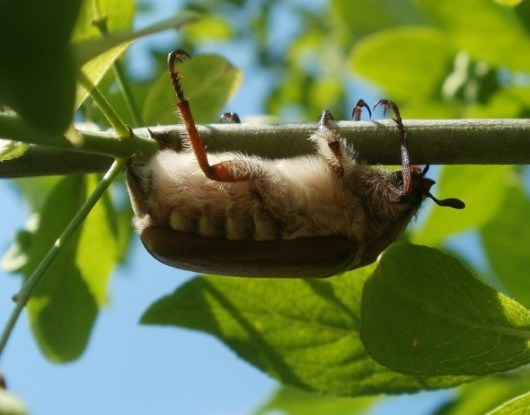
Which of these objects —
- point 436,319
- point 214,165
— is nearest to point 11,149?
point 214,165

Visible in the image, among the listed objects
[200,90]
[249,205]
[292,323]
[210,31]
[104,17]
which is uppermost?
[104,17]

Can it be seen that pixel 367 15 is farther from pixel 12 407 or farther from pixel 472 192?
pixel 12 407

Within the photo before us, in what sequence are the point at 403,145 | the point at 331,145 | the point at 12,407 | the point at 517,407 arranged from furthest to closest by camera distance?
the point at 331,145, the point at 403,145, the point at 517,407, the point at 12,407

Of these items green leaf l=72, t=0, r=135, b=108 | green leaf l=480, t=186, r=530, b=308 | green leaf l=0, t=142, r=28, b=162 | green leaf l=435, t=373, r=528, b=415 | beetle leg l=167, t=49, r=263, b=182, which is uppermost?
green leaf l=72, t=0, r=135, b=108

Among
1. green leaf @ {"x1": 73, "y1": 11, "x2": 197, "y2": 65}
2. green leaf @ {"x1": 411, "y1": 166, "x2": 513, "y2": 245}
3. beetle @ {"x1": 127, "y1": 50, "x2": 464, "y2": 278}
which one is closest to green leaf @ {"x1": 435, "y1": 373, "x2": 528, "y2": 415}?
green leaf @ {"x1": 411, "y1": 166, "x2": 513, "y2": 245}

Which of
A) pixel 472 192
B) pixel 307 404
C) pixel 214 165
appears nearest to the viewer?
pixel 214 165

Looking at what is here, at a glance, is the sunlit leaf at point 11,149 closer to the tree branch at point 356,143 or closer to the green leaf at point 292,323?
the tree branch at point 356,143

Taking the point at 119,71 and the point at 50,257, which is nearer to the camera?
the point at 50,257

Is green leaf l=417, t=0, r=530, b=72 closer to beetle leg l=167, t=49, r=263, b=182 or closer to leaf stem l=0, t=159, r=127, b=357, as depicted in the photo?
beetle leg l=167, t=49, r=263, b=182
